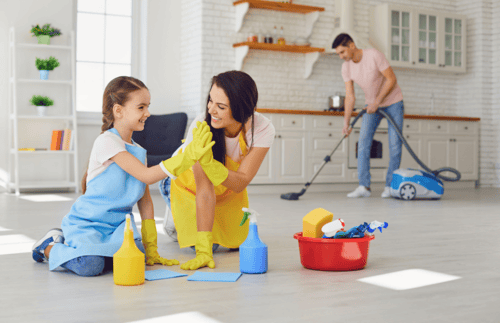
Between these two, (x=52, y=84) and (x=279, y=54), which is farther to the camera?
(x=279, y=54)

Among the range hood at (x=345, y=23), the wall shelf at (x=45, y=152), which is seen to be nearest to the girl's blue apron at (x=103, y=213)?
the wall shelf at (x=45, y=152)

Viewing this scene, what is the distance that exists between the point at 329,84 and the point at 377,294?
5262mm

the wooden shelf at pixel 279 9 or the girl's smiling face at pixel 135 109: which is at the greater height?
the wooden shelf at pixel 279 9

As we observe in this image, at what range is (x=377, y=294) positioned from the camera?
5.72ft

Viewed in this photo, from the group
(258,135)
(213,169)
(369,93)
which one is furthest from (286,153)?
(213,169)

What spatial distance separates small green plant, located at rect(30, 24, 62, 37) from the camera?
559 centimetres

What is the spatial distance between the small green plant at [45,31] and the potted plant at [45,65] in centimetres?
24

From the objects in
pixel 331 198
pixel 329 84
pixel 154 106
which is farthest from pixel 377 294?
pixel 329 84

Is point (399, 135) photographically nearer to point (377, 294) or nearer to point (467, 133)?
point (467, 133)

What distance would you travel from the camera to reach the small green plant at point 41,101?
5565 mm

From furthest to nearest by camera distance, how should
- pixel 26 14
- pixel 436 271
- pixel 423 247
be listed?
1. pixel 26 14
2. pixel 423 247
3. pixel 436 271

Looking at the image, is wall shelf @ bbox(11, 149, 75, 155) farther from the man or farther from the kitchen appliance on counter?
the kitchen appliance on counter

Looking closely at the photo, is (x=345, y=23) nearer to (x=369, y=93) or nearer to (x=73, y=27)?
(x=369, y=93)

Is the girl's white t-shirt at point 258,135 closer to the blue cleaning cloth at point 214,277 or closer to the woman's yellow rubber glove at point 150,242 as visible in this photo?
the woman's yellow rubber glove at point 150,242
